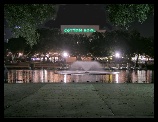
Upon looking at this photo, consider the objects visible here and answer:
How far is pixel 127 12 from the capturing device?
10.1 m

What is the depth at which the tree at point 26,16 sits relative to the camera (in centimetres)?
1172

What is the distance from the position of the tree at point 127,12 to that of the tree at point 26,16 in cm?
309

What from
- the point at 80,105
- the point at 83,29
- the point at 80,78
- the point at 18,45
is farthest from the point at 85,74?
the point at 83,29

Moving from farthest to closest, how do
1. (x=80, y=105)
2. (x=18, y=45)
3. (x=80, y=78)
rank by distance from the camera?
(x=18, y=45), (x=80, y=78), (x=80, y=105)

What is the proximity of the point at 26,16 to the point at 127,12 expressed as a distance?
13.5 feet

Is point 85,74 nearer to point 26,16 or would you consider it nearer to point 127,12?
point 26,16

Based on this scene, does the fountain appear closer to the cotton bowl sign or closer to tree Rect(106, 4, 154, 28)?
tree Rect(106, 4, 154, 28)

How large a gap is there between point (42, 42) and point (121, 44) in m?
17.9

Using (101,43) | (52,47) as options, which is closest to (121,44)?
(101,43)

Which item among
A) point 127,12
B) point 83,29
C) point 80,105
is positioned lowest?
point 80,105

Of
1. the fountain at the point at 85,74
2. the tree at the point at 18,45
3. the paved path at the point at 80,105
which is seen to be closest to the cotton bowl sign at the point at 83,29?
the tree at the point at 18,45

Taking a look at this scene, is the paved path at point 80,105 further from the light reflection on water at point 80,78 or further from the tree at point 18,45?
the tree at point 18,45
